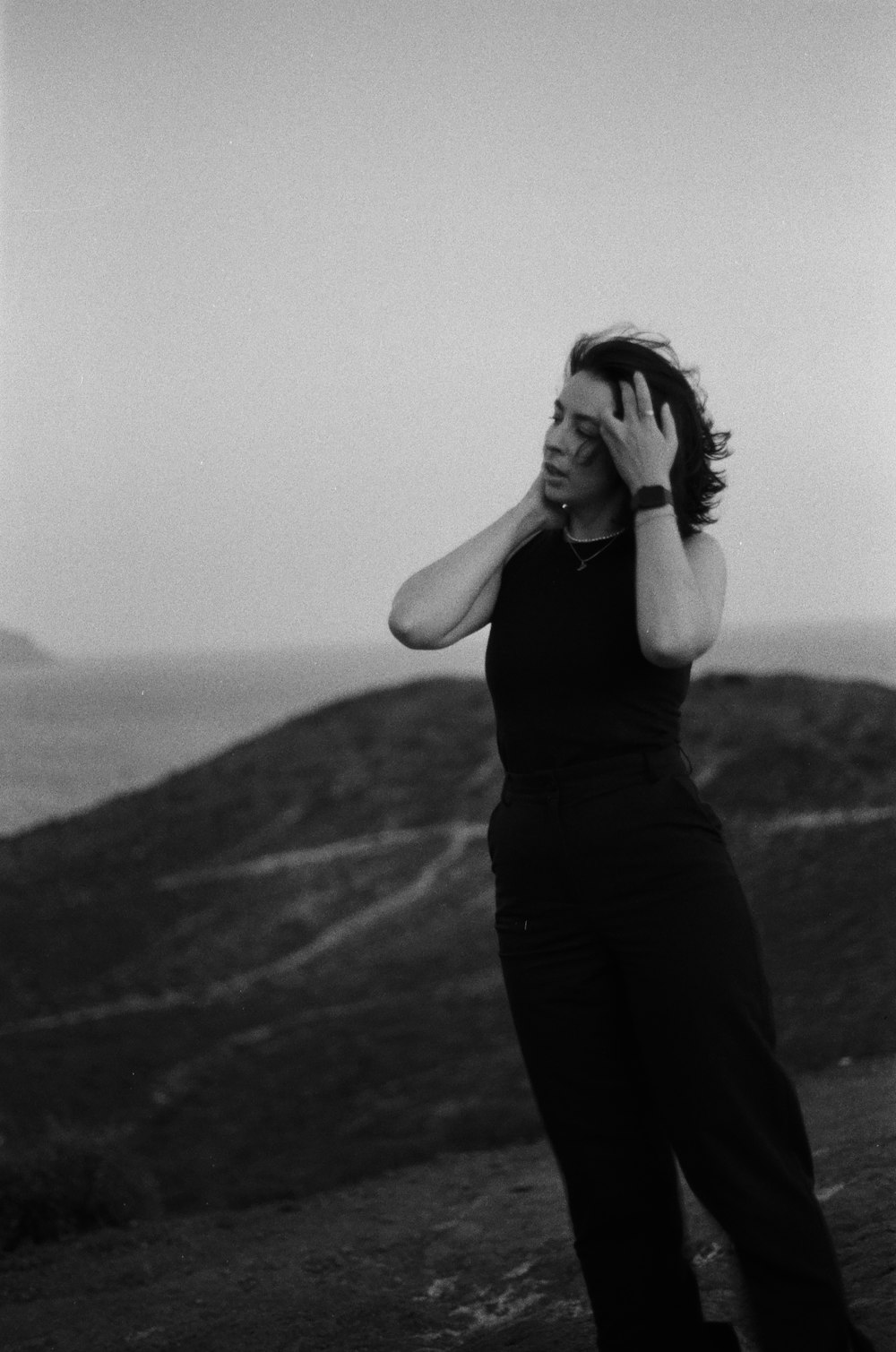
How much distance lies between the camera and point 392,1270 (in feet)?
9.21

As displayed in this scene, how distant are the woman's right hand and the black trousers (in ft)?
0.89

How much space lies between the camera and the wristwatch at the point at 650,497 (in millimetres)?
1561

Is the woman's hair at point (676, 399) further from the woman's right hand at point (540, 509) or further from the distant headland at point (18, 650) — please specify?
the distant headland at point (18, 650)

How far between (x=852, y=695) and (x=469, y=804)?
1.34 m

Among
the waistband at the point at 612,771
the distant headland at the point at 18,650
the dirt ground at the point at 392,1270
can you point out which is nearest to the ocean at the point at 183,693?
the distant headland at the point at 18,650

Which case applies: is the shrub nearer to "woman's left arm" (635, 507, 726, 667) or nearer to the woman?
the woman

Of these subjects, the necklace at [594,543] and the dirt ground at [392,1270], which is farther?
the dirt ground at [392,1270]

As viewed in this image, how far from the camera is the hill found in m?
4.96

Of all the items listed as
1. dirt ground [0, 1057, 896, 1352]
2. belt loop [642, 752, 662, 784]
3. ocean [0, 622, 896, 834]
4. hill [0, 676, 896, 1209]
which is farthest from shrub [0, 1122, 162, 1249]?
belt loop [642, 752, 662, 784]

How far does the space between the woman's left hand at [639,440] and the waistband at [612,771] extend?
26 centimetres

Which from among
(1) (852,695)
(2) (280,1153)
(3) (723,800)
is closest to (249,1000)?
(2) (280,1153)

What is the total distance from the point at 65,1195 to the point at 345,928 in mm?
1974

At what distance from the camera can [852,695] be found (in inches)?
214

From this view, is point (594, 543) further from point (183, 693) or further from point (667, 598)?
point (183, 693)
